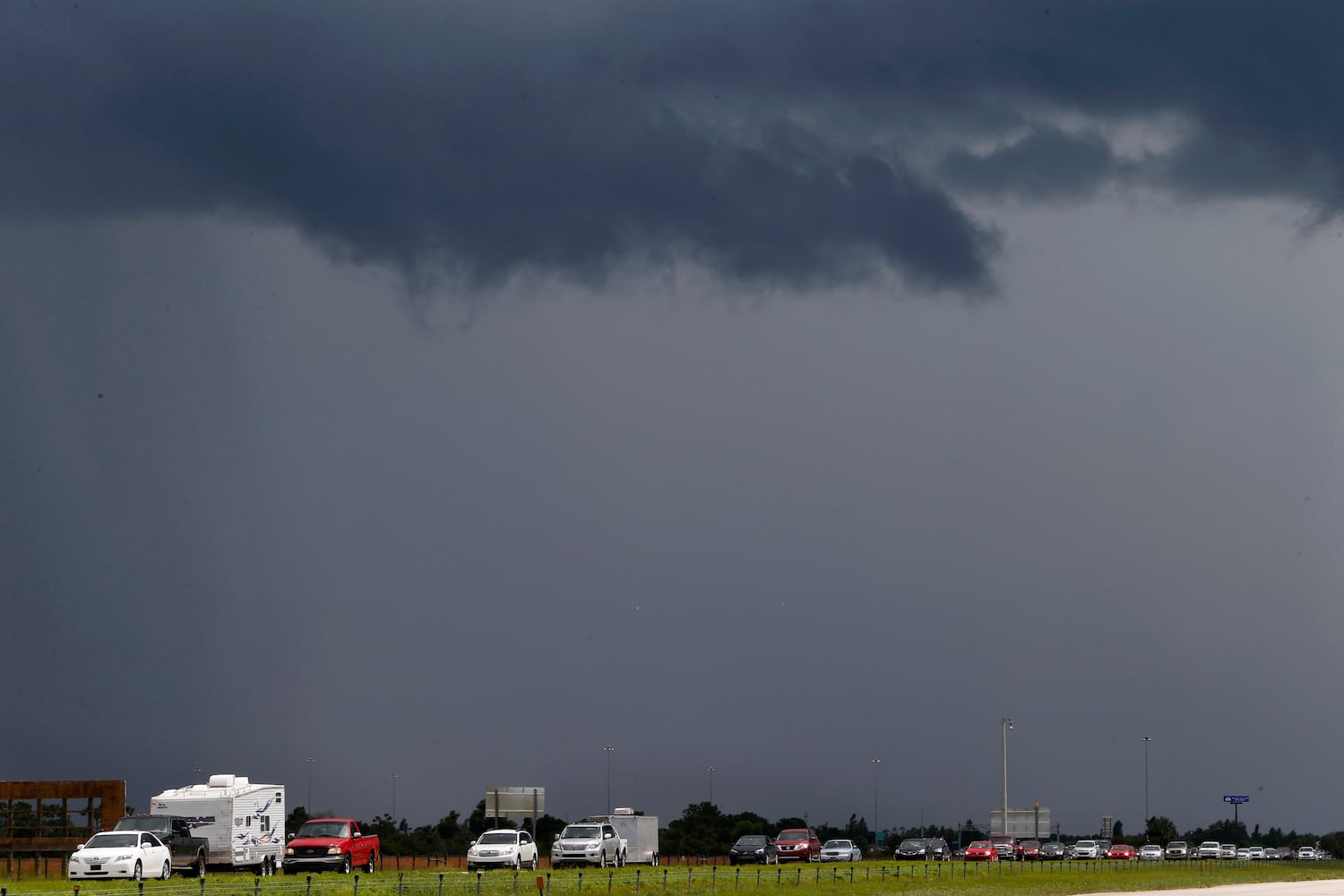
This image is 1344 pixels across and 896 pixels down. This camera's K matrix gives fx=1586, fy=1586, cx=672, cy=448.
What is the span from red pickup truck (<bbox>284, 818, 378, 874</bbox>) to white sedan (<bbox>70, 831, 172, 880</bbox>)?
33.5 feet

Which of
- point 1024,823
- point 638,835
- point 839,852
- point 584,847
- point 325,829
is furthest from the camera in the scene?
point 1024,823

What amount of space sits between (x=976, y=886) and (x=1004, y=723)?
85938 millimetres

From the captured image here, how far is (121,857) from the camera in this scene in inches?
2052

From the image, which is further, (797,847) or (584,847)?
(797,847)

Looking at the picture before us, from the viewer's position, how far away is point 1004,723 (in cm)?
15762

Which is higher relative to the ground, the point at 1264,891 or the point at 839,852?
the point at 1264,891

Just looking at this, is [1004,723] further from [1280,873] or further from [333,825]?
[333,825]

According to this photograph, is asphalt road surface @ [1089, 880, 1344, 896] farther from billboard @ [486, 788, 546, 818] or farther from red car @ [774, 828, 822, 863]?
billboard @ [486, 788, 546, 818]

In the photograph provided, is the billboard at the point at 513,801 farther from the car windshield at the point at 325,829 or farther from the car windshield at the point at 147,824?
the car windshield at the point at 147,824

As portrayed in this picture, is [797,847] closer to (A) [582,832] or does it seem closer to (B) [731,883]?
(A) [582,832]

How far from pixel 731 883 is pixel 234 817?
779 inches

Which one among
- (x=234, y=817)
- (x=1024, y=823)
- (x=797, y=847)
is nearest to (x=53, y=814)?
(x=234, y=817)

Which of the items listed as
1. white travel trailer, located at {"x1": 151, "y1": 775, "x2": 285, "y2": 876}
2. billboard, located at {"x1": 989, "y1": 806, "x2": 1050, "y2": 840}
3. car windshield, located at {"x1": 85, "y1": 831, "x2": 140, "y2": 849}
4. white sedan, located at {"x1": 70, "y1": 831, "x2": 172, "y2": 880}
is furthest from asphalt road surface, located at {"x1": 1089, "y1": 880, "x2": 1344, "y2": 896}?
billboard, located at {"x1": 989, "y1": 806, "x2": 1050, "y2": 840}

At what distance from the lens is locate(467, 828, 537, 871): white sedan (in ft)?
222
